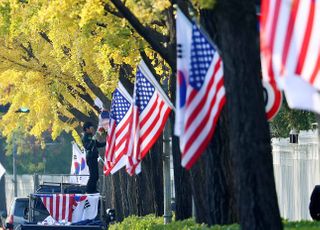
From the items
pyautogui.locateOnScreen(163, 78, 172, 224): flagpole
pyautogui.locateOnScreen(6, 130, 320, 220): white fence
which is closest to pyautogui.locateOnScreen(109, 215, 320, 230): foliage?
pyautogui.locateOnScreen(163, 78, 172, 224): flagpole

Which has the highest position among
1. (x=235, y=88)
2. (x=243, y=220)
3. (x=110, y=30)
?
(x=110, y=30)

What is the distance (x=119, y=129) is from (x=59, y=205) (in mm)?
4995

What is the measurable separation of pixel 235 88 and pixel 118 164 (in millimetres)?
10963

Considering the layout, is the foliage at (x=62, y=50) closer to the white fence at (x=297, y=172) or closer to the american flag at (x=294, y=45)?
the white fence at (x=297, y=172)

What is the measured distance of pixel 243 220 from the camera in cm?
1677

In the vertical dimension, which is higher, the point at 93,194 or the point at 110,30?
the point at 110,30

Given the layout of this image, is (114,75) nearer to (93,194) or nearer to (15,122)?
(93,194)

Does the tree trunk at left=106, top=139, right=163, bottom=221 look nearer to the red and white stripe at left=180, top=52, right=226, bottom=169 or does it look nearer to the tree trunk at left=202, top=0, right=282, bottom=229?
the red and white stripe at left=180, top=52, right=226, bottom=169

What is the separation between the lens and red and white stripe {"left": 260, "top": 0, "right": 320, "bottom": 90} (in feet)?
46.6

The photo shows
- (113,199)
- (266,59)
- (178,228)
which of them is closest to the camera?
(266,59)

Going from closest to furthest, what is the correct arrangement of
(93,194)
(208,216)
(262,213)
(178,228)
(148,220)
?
(262,213) → (208,216) → (178,228) → (148,220) → (93,194)

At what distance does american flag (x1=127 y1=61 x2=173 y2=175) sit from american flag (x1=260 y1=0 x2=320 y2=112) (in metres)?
9.88

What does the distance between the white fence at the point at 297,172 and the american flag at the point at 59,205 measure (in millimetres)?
8226

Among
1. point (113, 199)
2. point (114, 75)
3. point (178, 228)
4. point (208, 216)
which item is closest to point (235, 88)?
point (208, 216)
